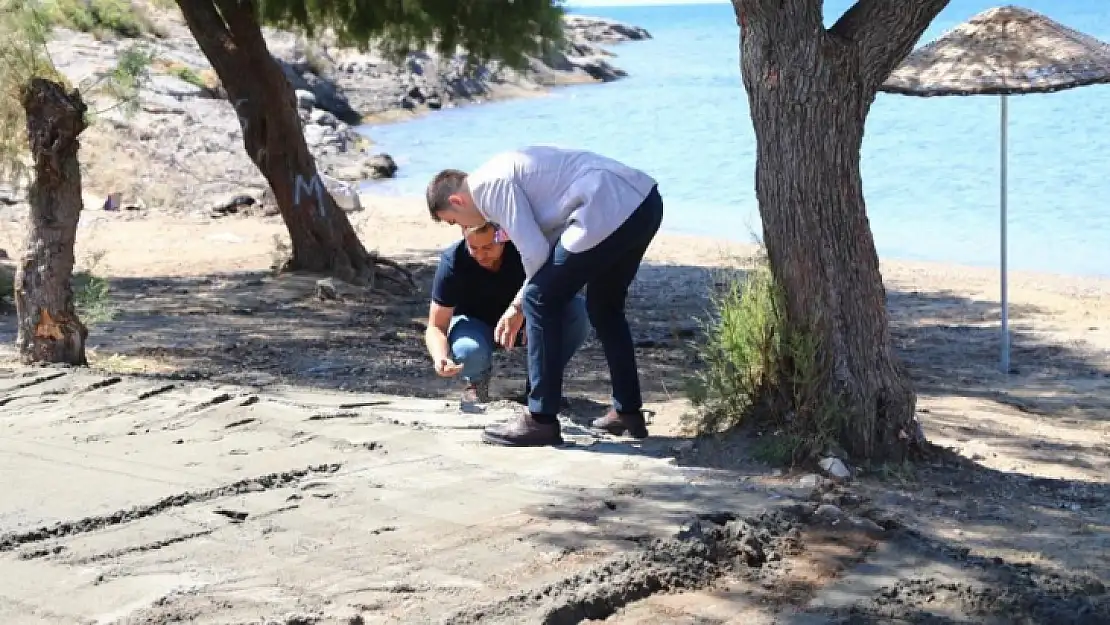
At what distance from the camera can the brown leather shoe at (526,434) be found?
5.51 meters

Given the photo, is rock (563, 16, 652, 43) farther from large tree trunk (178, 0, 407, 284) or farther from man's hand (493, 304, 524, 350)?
man's hand (493, 304, 524, 350)

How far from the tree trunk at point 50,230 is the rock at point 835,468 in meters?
4.18

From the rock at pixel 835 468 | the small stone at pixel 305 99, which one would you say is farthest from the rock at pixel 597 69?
the rock at pixel 835 468

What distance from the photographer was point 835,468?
5.18 metres

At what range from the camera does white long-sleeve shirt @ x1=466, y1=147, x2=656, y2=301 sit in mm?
5238

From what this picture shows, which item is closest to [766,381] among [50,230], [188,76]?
[50,230]

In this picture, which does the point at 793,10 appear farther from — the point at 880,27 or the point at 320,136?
the point at 320,136

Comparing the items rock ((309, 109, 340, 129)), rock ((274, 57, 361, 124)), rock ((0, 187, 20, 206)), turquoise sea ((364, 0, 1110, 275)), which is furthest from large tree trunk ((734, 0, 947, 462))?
rock ((274, 57, 361, 124))

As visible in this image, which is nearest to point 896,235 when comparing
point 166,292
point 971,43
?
point 971,43

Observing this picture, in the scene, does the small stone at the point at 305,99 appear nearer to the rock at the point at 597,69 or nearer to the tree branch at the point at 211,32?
the tree branch at the point at 211,32

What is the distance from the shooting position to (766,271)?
5.69m

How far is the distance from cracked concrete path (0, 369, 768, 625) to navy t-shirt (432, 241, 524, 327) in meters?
0.50

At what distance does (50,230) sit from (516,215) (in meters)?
3.10

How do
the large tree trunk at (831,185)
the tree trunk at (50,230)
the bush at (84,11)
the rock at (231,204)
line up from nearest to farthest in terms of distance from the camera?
the large tree trunk at (831,185) < the tree trunk at (50,230) < the bush at (84,11) < the rock at (231,204)
